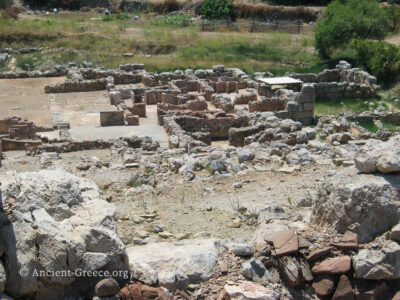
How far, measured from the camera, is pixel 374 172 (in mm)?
7391

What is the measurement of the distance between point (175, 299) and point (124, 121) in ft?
51.4

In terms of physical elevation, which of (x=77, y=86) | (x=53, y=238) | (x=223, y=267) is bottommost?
(x=77, y=86)

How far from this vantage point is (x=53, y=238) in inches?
224

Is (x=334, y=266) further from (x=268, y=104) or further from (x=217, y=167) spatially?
(x=268, y=104)

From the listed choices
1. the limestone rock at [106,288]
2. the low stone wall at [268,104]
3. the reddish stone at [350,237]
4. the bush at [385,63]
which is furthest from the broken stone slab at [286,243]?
the bush at [385,63]

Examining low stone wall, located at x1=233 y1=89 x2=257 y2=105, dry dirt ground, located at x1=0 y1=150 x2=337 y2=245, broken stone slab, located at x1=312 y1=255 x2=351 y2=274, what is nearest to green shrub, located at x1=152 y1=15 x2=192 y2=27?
low stone wall, located at x1=233 y1=89 x2=257 y2=105

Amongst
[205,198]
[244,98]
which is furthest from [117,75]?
[205,198]

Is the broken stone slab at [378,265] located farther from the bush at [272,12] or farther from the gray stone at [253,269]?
the bush at [272,12]

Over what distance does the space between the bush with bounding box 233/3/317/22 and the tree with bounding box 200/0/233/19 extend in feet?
3.86

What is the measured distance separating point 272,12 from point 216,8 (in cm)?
549

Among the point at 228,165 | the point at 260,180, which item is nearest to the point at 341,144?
the point at 228,165

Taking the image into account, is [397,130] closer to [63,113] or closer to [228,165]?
[228,165]

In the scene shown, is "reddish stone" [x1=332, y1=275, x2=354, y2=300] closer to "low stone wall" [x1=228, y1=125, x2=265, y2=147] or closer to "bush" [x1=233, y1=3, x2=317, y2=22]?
"low stone wall" [x1=228, y1=125, x2=265, y2=147]

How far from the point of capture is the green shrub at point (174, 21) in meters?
45.8
